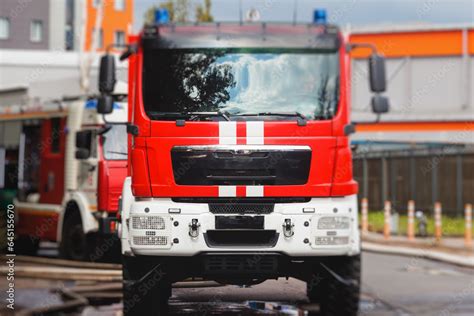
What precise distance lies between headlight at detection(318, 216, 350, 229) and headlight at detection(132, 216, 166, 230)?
1.53 metres

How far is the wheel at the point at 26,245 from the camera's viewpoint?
21.7 meters

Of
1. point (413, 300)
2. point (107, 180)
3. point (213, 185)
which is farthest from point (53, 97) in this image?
point (213, 185)

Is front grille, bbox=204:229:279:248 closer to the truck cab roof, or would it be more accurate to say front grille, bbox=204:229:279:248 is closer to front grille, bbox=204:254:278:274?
front grille, bbox=204:254:278:274

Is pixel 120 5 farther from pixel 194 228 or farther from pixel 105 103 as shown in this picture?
pixel 194 228

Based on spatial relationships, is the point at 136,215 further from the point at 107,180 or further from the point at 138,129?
the point at 107,180

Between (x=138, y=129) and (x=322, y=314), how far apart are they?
280cm

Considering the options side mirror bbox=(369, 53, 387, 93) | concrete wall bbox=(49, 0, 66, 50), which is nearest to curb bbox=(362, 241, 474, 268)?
side mirror bbox=(369, 53, 387, 93)

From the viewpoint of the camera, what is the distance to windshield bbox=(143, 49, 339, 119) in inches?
423

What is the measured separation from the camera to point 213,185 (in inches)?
417

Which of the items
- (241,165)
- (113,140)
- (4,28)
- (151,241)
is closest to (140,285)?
(151,241)

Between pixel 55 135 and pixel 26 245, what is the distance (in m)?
3.11

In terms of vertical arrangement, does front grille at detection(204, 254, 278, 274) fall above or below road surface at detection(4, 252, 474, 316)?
above

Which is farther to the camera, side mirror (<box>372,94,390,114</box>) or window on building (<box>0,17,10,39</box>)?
window on building (<box>0,17,10,39</box>)

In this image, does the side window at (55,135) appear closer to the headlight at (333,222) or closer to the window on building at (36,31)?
the headlight at (333,222)
